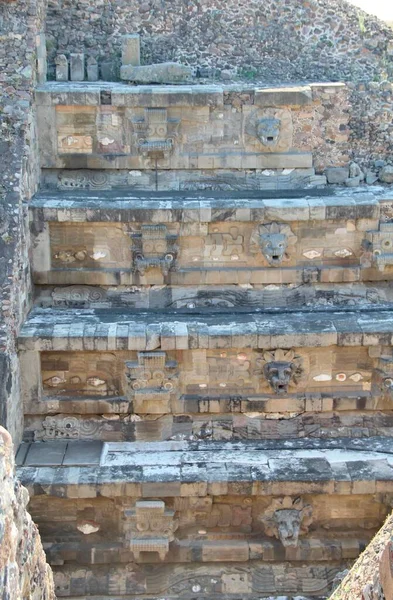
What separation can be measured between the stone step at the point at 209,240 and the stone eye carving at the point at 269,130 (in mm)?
1203

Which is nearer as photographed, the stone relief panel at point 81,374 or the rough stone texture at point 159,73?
the stone relief panel at point 81,374

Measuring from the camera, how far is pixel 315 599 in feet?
32.8

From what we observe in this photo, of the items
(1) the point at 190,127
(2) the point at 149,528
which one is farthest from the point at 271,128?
(2) the point at 149,528

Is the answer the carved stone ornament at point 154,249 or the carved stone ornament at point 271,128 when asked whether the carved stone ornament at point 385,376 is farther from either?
the carved stone ornament at point 271,128

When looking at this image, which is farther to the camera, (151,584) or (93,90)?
(93,90)

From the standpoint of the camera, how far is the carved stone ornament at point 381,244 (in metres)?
11.6

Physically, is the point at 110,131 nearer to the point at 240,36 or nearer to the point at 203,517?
the point at 240,36

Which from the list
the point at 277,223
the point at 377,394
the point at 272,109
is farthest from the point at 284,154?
the point at 377,394

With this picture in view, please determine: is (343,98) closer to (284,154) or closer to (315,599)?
(284,154)

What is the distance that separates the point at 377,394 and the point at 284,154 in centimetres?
436

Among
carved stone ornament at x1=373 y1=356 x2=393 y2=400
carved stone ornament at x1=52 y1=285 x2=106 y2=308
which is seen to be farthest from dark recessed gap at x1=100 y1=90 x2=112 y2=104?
carved stone ornament at x1=373 y1=356 x2=393 y2=400

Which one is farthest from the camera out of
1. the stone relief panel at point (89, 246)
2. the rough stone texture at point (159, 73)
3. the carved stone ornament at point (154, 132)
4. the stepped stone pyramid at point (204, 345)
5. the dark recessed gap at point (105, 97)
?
the rough stone texture at point (159, 73)

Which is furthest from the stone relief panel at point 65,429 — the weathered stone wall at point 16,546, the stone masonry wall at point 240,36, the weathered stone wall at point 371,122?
the weathered stone wall at point 371,122

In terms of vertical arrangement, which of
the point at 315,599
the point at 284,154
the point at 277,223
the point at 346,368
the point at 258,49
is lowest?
the point at 315,599
